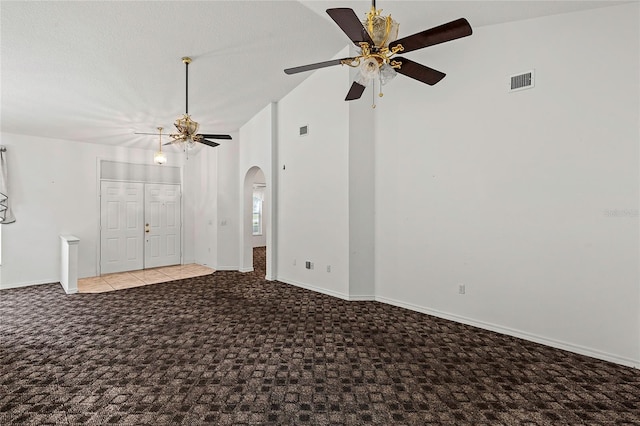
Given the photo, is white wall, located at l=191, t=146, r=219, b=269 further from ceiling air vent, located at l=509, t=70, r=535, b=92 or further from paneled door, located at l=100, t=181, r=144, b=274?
ceiling air vent, located at l=509, t=70, r=535, b=92

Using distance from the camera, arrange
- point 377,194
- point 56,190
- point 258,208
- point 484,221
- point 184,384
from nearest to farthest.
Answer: point 184,384, point 484,221, point 377,194, point 56,190, point 258,208

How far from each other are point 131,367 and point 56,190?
5.71m

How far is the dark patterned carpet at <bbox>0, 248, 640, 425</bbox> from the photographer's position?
2350 millimetres

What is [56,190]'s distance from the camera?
6840mm

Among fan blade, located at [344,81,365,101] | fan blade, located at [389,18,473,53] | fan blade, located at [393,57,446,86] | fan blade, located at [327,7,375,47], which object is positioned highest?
fan blade, located at [327,7,375,47]

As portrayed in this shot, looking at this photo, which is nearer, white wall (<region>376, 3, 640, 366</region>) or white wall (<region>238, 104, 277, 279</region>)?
white wall (<region>376, 3, 640, 366</region>)

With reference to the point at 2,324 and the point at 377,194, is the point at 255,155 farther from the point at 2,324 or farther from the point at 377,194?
the point at 2,324

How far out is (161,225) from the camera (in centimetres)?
836

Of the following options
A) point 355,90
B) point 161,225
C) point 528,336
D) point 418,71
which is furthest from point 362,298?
point 161,225

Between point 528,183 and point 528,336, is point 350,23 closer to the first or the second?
point 528,183

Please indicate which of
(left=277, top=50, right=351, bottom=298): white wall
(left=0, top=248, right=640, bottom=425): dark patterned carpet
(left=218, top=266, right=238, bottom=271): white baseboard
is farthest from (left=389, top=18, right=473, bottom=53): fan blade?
(left=218, top=266, right=238, bottom=271): white baseboard

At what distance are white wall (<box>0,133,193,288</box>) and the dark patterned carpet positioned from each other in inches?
101

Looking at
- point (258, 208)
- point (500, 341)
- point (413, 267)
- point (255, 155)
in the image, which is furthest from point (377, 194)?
point (258, 208)

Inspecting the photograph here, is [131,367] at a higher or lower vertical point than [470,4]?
lower
